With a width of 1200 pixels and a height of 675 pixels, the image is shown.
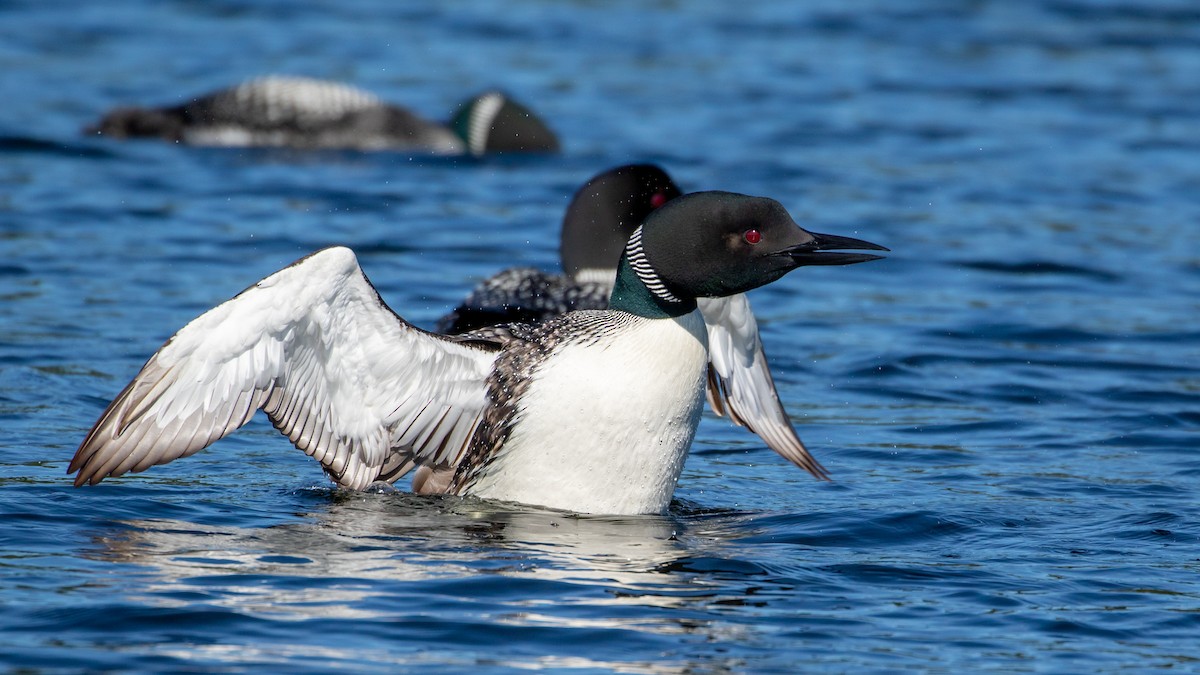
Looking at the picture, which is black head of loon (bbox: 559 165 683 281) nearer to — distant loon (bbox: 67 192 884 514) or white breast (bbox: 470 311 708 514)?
distant loon (bbox: 67 192 884 514)

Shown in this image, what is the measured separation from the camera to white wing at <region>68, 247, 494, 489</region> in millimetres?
5477

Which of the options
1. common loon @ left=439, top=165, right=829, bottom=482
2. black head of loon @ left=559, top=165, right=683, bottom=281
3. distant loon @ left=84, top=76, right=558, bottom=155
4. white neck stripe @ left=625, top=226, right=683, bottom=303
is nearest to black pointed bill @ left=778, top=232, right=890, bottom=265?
white neck stripe @ left=625, top=226, right=683, bottom=303

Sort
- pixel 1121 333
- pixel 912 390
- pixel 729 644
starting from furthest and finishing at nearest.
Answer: pixel 1121 333 → pixel 912 390 → pixel 729 644

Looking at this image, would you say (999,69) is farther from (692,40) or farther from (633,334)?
(633,334)

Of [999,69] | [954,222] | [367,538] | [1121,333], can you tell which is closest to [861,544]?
[367,538]

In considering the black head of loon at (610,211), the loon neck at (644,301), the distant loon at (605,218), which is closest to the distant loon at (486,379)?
the loon neck at (644,301)

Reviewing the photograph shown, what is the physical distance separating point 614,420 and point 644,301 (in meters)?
0.40

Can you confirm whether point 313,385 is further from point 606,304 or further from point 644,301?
point 606,304

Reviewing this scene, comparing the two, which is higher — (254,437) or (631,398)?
(631,398)

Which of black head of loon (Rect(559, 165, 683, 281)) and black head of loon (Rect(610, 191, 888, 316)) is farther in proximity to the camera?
black head of loon (Rect(559, 165, 683, 281))

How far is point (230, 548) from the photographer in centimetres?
545

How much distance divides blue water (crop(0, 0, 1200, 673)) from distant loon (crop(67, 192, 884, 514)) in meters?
0.19

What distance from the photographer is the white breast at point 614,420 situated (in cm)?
568

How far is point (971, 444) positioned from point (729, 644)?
9.34ft
